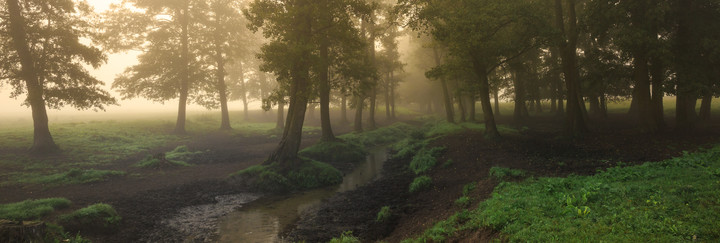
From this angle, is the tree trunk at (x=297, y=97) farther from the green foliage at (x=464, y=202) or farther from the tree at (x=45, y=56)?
the tree at (x=45, y=56)

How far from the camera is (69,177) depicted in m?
16.0

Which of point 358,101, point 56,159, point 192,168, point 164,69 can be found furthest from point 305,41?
point 164,69

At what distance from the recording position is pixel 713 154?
11320 mm

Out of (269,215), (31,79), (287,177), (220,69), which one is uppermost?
(220,69)

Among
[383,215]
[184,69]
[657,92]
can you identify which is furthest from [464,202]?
[184,69]

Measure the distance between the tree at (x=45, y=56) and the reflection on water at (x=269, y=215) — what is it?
55.8 ft

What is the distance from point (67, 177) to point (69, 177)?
75 mm

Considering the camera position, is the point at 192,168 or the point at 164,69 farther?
the point at 164,69

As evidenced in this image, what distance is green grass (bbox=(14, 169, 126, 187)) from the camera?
15295 millimetres

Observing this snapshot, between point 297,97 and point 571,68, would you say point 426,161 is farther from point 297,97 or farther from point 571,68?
point 571,68

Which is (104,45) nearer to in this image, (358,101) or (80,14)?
(80,14)

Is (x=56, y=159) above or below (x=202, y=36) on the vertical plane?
below

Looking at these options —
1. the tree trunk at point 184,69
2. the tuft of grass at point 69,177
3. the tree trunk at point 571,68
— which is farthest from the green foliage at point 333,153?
the tree trunk at point 184,69

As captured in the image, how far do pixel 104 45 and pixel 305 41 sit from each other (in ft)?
76.9
